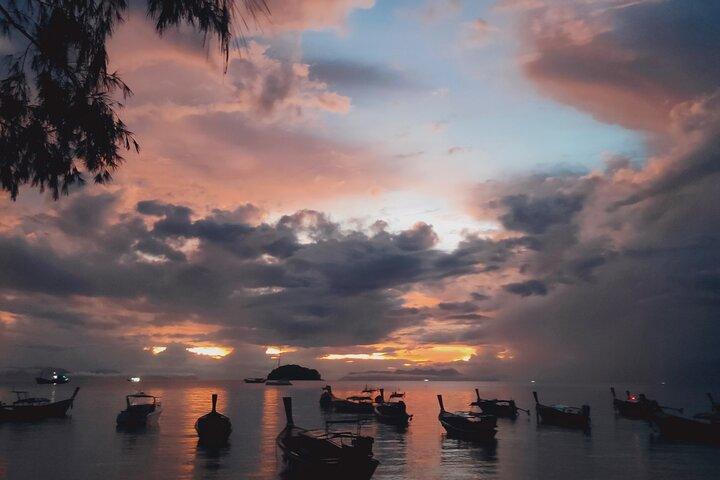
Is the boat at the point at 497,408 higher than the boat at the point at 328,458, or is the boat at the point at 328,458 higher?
the boat at the point at 328,458

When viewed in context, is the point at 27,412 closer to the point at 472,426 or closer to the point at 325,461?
the point at 472,426

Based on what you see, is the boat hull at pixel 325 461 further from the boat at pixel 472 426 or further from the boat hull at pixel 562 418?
the boat hull at pixel 562 418

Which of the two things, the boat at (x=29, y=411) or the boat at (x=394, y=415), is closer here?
the boat at (x=29, y=411)

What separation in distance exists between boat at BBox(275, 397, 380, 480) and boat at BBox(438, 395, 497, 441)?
27.7 metres

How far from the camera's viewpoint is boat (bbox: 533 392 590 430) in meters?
76.4

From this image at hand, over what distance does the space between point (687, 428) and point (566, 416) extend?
1784 cm

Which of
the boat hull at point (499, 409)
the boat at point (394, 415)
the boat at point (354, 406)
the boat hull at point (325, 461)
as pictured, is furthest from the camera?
the boat at point (354, 406)

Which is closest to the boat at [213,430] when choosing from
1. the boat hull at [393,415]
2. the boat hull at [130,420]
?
the boat hull at [130,420]

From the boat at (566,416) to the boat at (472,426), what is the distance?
2129 centimetres

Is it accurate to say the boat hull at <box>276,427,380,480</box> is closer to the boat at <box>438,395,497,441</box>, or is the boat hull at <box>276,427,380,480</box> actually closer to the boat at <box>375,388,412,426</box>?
the boat at <box>438,395,497,441</box>

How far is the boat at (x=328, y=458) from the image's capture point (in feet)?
106

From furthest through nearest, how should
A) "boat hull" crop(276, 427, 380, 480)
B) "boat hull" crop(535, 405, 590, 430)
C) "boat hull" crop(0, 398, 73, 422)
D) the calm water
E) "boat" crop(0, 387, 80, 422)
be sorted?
"boat" crop(0, 387, 80, 422), "boat hull" crop(0, 398, 73, 422), "boat hull" crop(535, 405, 590, 430), the calm water, "boat hull" crop(276, 427, 380, 480)

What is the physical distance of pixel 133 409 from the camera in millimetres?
75500

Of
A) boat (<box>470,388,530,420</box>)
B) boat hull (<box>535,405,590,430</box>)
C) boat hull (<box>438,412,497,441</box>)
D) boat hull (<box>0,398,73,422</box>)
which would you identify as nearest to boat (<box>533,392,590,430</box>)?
boat hull (<box>535,405,590,430</box>)
